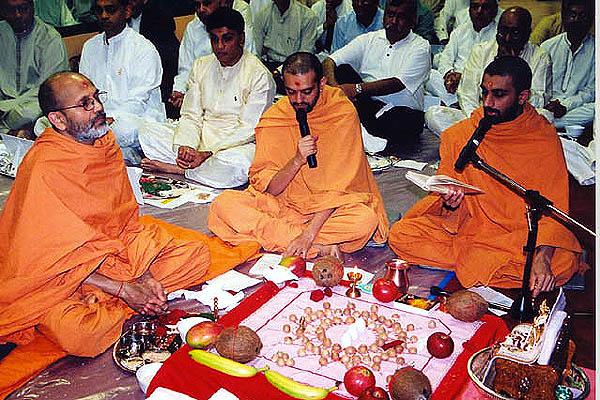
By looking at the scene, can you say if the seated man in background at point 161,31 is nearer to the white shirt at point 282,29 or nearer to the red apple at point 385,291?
the white shirt at point 282,29

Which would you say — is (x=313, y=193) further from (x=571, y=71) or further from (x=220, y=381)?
(x=571, y=71)

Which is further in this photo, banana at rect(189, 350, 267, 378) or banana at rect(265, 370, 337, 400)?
banana at rect(189, 350, 267, 378)

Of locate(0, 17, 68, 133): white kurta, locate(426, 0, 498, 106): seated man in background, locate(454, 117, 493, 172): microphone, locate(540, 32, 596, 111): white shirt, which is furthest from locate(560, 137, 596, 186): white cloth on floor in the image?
locate(0, 17, 68, 133): white kurta

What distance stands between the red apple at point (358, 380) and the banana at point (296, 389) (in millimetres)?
65

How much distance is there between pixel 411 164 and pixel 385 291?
3209mm

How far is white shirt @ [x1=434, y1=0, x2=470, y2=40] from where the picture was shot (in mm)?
8578

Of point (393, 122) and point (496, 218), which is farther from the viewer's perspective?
point (393, 122)

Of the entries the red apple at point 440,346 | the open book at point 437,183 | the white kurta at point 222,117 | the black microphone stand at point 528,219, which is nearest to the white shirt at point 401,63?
the white kurta at point 222,117

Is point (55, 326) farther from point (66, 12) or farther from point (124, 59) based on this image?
point (66, 12)

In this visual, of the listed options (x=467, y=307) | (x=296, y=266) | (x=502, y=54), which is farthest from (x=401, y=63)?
(x=467, y=307)

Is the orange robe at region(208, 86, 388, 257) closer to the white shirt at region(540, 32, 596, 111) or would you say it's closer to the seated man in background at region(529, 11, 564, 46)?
the white shirt at region(540, 32, 596, 111)

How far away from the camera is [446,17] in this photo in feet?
28.7

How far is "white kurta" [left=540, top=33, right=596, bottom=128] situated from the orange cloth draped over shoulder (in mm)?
4768

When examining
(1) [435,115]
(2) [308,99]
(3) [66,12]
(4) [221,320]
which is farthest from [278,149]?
(3) [66,12]
